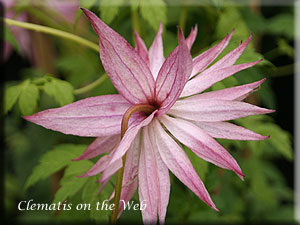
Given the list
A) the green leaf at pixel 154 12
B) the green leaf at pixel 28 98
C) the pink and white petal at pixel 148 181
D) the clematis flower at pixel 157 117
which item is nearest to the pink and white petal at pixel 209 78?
the clematis flower at pixel 157 117

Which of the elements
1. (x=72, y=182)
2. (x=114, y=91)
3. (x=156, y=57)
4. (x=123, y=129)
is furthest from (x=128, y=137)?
(x=114, y=91)

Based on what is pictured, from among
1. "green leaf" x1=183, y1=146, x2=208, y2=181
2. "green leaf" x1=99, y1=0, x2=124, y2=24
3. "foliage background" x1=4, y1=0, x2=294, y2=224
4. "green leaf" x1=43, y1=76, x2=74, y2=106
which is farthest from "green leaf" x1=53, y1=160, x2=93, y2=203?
"green leaf" x1=99, y1=0, x2=124, y2=24

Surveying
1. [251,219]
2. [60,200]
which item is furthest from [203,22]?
[251,219]

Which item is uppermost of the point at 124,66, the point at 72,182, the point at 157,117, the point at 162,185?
the point at 124,66

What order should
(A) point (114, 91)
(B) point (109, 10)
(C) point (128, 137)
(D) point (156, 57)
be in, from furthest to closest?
(A) point (114, 91) → (B) point (109, 10) → (D) point (156, 57) → (C) point (128, 137)

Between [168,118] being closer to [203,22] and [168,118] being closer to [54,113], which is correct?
[54,113]

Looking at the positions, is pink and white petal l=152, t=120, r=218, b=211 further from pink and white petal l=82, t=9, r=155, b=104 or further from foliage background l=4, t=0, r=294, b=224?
foliage background l=4, t=0, r=294, b=224

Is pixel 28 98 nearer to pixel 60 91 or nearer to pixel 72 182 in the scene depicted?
pixel 60 91
